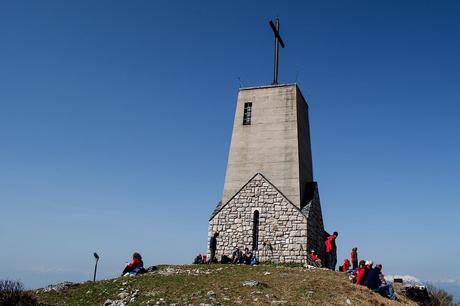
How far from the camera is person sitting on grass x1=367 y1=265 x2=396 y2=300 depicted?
60.1 feet

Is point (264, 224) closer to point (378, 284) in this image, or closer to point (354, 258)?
point (354, 258)

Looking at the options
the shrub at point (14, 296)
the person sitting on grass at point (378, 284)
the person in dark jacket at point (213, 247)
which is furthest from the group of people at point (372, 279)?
the shrub at point (14, 296)

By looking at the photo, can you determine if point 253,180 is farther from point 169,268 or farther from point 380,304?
point 380,304

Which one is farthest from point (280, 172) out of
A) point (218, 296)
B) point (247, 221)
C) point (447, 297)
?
point (218, 296)

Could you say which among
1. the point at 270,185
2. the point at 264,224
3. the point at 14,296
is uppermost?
the point at 270,185

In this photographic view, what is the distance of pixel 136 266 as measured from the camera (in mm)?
21922

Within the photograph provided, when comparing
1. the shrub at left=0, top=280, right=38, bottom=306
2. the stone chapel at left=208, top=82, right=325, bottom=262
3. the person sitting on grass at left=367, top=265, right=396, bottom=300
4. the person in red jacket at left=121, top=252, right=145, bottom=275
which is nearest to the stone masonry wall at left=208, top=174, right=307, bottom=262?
the stone chapel at left=208, top=82, right=325, bottom=262

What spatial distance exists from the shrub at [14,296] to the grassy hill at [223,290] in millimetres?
584

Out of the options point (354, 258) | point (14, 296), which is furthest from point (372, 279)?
point (14, 296)

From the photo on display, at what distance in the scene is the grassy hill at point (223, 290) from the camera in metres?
16.1

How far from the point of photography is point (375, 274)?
18.5m

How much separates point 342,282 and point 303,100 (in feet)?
51.8

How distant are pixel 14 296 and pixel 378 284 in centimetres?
1414

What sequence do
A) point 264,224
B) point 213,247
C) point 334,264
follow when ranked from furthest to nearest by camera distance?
1. point 334,264
2. point 264,224
3. point 213,247
